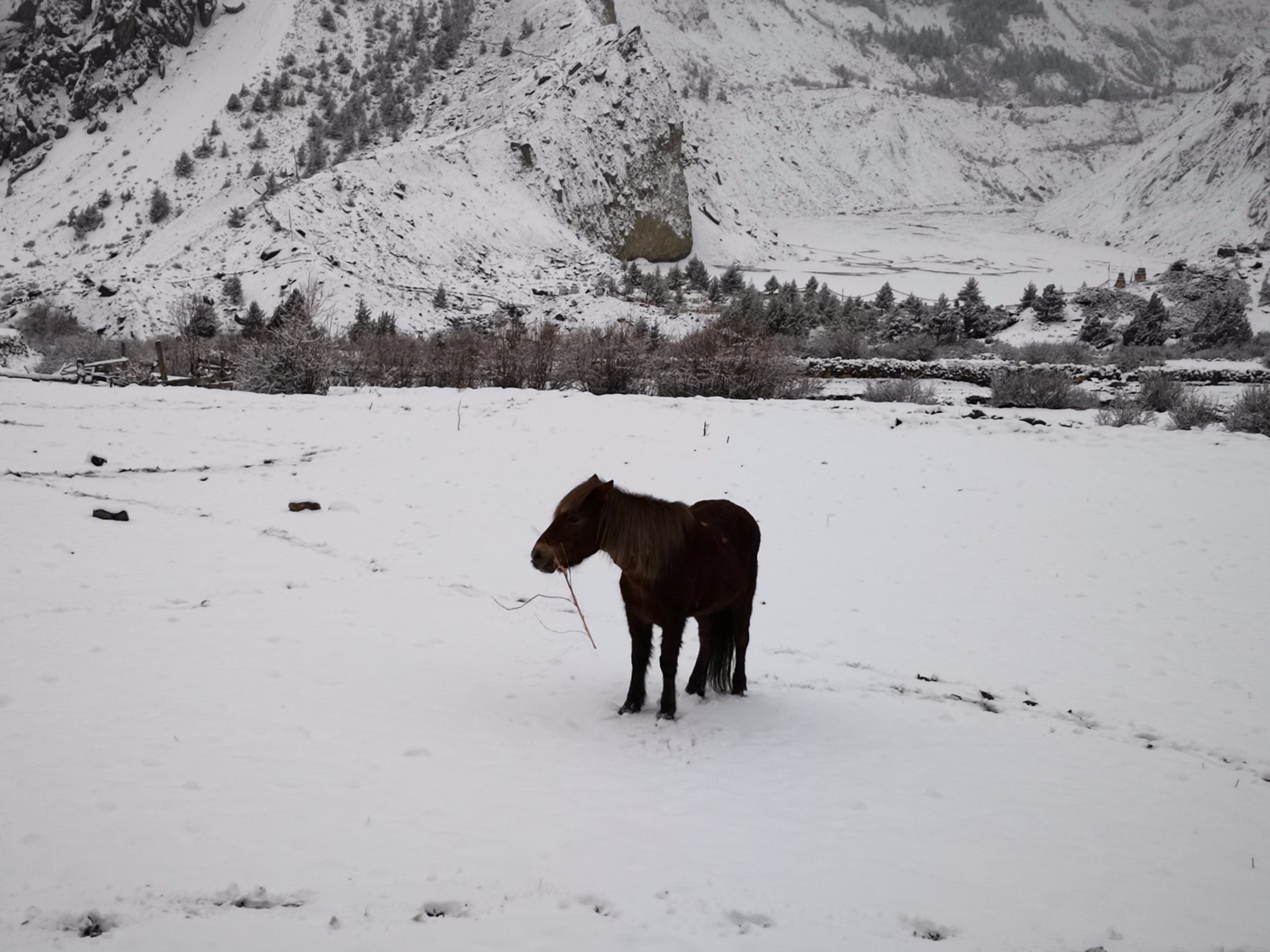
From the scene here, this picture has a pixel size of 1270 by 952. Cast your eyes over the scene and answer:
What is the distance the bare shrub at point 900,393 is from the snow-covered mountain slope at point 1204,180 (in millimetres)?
38657

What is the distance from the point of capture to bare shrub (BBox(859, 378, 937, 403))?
17.3m

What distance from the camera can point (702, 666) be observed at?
15.8 ft

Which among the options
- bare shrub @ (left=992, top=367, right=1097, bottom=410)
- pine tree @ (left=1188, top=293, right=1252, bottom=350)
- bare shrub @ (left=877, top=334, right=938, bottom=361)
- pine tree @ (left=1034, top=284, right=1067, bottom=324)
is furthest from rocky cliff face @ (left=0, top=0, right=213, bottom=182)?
pine tree @ (left=1188, top=293, right=1252, bottom=350)

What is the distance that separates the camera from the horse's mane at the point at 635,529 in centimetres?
407

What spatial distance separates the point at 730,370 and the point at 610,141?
31871 mm

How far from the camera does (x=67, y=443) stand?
1140 centimetres

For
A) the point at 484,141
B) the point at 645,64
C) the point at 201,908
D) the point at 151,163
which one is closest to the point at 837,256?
the point at 645,64

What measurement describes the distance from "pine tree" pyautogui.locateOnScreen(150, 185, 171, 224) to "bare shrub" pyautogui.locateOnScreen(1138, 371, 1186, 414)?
145 feet

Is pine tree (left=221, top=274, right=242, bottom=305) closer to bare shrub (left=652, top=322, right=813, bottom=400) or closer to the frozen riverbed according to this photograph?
bare shrub (left=652, top=322, right=813, bottom=400)

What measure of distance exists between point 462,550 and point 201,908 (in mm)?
6121

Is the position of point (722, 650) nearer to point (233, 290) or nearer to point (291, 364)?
point (291, 364)

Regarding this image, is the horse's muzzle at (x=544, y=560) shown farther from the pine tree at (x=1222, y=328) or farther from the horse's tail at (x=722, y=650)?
the pine tree at (x=1222, y=328)

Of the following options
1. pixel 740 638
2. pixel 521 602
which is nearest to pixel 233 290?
pixel 521 602

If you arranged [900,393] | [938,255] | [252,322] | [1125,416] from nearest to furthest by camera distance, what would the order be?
[1125,416] < [900,393] < [252,322] < [938,255]
